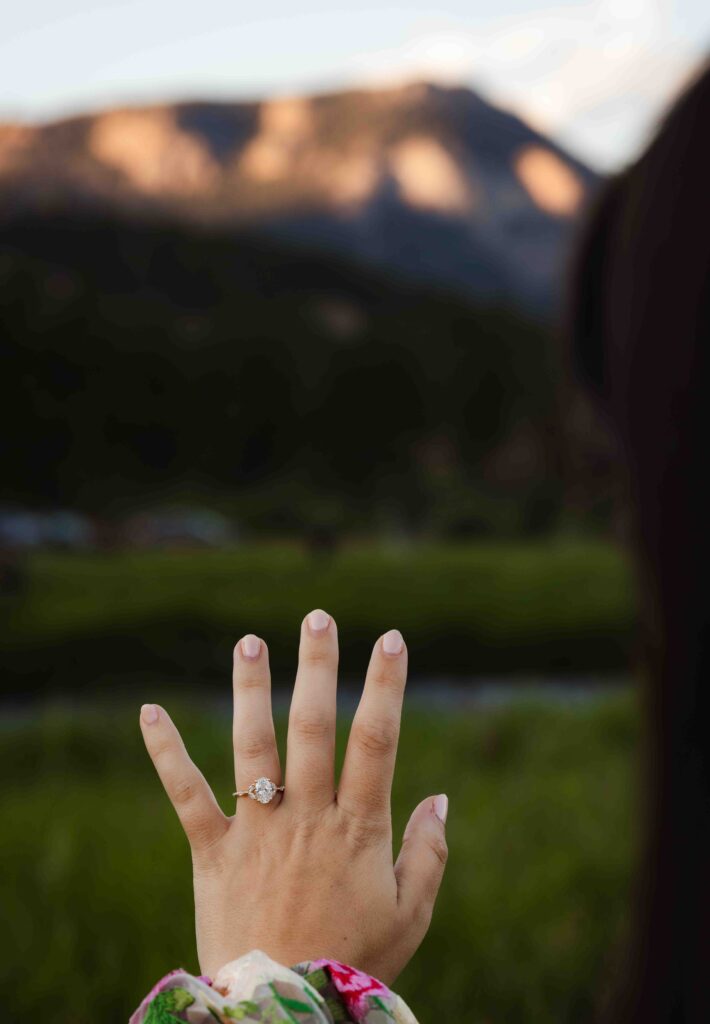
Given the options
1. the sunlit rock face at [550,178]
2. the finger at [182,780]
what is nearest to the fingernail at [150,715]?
the finger at [182,780]

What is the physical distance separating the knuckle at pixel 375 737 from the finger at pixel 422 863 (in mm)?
51

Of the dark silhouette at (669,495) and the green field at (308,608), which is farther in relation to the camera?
the green field at (308,608)

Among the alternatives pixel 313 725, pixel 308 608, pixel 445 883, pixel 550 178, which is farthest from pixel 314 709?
pixel 308 608

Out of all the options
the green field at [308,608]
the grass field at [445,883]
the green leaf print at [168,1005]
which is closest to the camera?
the green leaf print at [168,1005]

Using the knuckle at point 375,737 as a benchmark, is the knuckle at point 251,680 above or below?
above

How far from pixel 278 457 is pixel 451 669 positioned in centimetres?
200

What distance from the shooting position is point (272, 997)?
42cm

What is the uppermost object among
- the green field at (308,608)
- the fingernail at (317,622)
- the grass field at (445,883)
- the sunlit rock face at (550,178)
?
the sunlit rock face at (550,178)

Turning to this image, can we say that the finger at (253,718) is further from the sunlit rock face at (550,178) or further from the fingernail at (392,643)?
the sunlit rock face at (550,178)

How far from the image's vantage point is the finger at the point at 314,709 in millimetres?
528

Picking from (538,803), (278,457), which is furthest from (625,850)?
(278,457)

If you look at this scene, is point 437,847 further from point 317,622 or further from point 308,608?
point 308,608

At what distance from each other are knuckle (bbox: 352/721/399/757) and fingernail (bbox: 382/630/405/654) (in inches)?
1.6

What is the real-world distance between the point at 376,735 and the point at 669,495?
0.22 metres
